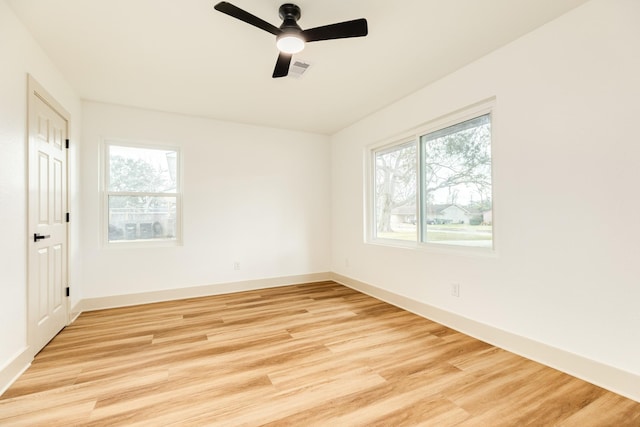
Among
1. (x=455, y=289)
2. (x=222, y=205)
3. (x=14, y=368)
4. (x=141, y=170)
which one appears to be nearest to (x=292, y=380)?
(x=455, y=289)

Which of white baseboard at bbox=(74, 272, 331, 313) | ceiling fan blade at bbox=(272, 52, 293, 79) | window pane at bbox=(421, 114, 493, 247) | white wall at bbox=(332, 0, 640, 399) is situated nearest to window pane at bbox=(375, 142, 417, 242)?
window pane at bbox=(421, 114, 493, 247)

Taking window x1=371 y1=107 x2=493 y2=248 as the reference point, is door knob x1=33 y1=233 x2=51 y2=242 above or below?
below

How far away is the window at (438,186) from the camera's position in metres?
2.86

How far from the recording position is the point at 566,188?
216 cm

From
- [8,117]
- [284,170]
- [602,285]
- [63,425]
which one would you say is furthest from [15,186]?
[602,285]

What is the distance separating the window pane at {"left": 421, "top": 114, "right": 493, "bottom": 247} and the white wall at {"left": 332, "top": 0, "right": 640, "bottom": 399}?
0.65ft

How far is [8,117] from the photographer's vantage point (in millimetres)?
2053

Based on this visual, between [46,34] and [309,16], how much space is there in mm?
2121

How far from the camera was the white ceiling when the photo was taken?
6.82ft

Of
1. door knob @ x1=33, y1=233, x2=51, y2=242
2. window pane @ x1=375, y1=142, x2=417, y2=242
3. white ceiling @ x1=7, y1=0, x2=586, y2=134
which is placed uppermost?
white ceiling @ x1=7, y1=0, x2=586, y2=134

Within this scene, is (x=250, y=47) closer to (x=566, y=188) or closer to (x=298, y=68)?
(x=298, y=68)

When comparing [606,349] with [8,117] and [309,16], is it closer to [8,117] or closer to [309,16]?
[309,16]

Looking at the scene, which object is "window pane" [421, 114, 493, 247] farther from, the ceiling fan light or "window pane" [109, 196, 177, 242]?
"window pane" [109, 196, 177, 242]

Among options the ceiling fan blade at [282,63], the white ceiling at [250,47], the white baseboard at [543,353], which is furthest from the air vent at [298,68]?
the white baseboard at [543,353]
